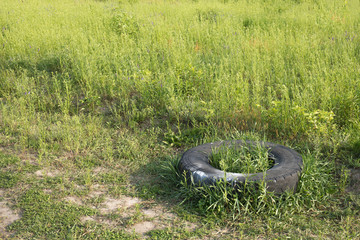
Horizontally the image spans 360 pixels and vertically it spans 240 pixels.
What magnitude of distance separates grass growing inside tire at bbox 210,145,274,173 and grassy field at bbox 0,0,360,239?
0.40 metres

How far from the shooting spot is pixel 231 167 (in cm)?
416

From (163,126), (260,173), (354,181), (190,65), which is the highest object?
(190,65)

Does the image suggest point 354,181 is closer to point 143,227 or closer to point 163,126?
point 143,227

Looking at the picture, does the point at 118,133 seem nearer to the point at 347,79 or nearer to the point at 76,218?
the point at 76,218

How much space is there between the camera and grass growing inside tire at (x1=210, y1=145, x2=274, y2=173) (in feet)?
13.2

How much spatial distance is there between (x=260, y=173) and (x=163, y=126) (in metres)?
2.33

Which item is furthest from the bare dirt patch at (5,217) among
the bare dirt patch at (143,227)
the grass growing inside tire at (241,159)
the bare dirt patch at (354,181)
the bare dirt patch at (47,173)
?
the bare dirt patch at (354,181)

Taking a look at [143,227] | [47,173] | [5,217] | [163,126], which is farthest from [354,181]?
[5,217]

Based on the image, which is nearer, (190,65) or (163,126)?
(163,126)

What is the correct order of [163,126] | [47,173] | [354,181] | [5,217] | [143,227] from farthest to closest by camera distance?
[163,126], [47,173], [354,181], [5,217], [143,227]

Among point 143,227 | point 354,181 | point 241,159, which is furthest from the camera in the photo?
point 241,159

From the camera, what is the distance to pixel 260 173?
377cm

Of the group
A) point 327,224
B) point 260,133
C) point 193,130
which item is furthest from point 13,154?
point 327,224

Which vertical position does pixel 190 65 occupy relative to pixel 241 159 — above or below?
above
